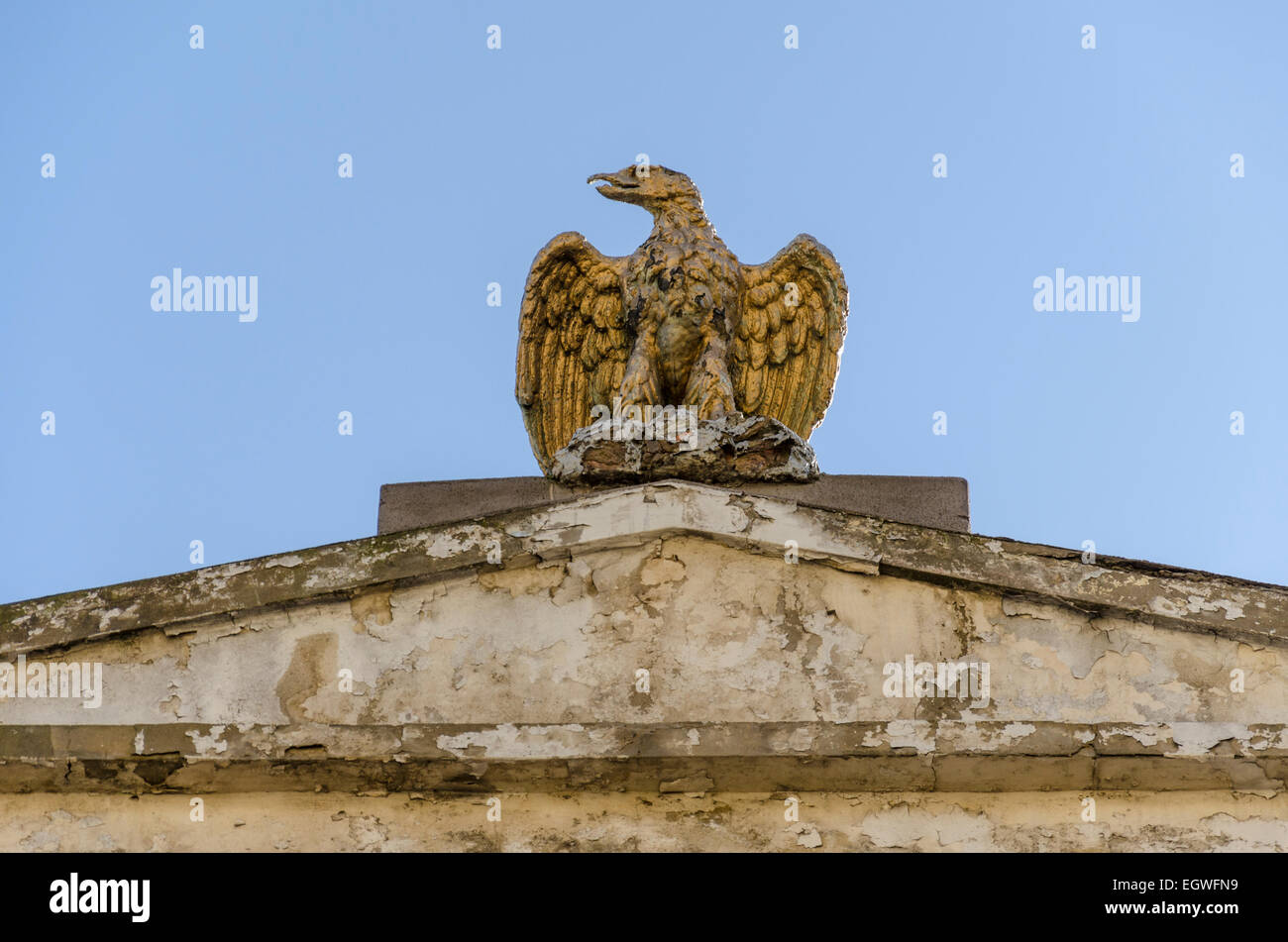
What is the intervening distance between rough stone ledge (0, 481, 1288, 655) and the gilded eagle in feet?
6.26

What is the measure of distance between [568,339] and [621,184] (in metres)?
0.95

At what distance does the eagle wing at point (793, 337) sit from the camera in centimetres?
1017

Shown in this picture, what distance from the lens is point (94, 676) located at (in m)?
7.83

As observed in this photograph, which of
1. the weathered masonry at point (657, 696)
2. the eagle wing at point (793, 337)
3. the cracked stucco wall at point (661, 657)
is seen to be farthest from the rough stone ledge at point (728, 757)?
the eagle wing at point (793, 337)

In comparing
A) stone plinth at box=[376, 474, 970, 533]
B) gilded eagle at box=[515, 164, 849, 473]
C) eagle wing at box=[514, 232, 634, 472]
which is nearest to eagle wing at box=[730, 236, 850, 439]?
gilded eagle at box=[515, 164, 849, 473]

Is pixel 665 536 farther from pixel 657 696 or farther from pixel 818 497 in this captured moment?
pixel 818 497

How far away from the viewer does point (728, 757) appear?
7.46 metres

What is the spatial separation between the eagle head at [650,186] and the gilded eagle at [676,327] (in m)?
0.28

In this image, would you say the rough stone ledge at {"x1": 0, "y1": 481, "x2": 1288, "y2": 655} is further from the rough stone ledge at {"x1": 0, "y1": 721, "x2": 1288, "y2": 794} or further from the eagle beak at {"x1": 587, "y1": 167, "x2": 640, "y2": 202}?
the eagle beak at {"x1": 587, "y1": 167, "x2": 640, "y2": 202}

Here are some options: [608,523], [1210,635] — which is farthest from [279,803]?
[1210,635]

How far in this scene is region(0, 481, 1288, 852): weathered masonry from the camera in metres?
7.51

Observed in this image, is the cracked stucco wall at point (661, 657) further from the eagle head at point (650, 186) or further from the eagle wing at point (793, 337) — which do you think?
the eagle head at point (650, 186)

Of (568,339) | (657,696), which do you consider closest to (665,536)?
(657,696)
